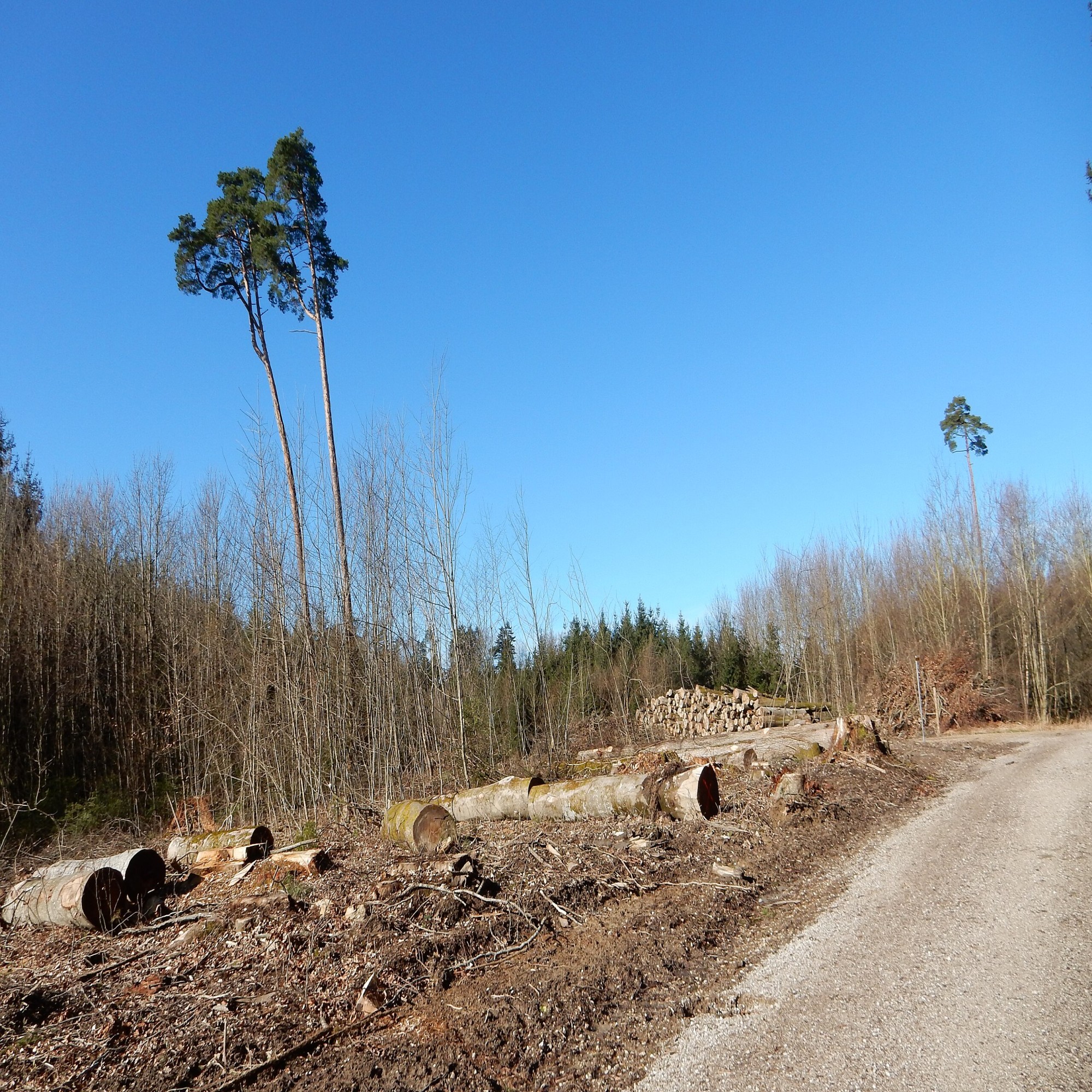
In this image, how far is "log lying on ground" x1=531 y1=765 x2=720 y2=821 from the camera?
7816 mm

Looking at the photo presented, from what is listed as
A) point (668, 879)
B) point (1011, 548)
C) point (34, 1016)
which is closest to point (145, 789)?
point (34, 1016)

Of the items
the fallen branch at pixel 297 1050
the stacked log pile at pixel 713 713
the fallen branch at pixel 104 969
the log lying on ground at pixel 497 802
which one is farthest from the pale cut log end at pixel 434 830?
the stacked log pile at pixel 713 713

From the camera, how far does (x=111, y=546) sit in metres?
15.9

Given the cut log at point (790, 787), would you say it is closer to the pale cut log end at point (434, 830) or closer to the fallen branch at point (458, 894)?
the pale cut log end at point (434, 830)

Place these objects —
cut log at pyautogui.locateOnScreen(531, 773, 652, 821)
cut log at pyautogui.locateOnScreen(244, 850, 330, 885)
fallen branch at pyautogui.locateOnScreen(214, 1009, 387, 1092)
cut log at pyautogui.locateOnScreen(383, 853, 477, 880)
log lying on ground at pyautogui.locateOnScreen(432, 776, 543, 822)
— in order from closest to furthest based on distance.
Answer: fallen branch at pyautogui.locateOnScreen(214, 1009, 387, 1092), cut log at pyautogui.locateOnScreen(383, 853, 477, 880), cut log at pyautogui.locateOnScreen(244, 850, 330, 885), cut log at pyautogui.locateOnScreen(531, 773, 652, 821), log lying on ground at pyautogui.locateOnScreen(432, 776, 543, 822)

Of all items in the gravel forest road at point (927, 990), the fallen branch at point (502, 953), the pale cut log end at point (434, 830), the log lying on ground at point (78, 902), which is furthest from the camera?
the pale cut log end at point (434, 830)

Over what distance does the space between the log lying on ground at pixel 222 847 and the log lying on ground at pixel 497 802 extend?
2007 mm

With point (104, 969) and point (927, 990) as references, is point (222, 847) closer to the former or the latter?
point (104, 969)

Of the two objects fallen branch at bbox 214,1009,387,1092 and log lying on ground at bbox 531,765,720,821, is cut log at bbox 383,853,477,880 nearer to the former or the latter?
fallen branch at bbox 214,1009,387,1092

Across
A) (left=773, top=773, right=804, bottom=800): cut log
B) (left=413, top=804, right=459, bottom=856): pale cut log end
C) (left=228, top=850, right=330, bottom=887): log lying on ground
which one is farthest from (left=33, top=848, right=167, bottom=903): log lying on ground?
(left=773, top=773, right=804, bottom=800): cut log

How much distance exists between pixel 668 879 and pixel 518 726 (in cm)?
711

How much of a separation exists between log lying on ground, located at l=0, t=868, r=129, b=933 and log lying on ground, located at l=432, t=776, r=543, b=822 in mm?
3414

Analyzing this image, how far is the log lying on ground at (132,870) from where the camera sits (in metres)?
6.21

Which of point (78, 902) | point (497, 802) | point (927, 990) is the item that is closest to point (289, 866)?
point (78, 902)
